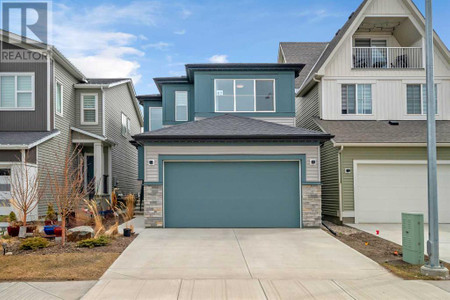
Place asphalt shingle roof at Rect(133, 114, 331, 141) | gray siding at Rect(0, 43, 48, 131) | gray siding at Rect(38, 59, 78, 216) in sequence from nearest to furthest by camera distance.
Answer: asphalt shingle roof at Rect(133, 114, 331, 141) < gray siding at Rect(38, 59, 78, 216) < gray siding at Rect(0, 43, 48, 131)

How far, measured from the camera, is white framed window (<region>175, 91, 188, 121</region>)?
→ 17781 millimetres

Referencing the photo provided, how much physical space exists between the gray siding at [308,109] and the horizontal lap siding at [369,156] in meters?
2.08

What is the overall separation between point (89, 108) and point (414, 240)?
15.5 m

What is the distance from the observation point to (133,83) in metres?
23.8

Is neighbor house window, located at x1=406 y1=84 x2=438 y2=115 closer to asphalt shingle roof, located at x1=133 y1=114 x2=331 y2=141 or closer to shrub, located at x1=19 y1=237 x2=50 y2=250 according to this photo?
asphalt shingle roof, located at x1=133 y1=114 x2=331 y2=141

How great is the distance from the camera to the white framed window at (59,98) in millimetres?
15969

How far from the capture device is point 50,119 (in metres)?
15.4

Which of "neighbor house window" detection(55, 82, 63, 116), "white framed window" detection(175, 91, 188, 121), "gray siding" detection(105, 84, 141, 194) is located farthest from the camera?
"gray siding" detection(105, 84, 141, 194)

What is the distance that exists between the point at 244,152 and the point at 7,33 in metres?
10.5

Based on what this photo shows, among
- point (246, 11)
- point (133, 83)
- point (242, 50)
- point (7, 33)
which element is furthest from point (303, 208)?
point (133, 83)

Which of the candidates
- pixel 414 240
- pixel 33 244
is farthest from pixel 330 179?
pixel 33 244

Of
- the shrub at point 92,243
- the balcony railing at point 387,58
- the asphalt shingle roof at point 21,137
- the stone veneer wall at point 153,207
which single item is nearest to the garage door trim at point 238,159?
the stone veneer wall at point 153,207

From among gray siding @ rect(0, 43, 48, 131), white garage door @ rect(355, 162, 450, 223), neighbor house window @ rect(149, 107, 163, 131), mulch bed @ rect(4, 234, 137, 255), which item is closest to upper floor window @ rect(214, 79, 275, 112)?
white garage door @ rect(355, 162, 450, 223)

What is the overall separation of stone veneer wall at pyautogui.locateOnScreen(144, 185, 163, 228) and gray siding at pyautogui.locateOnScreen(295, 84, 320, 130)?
717 cm
